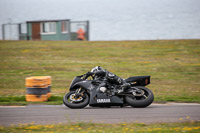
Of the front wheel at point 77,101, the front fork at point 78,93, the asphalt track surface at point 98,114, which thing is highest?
the front fork at point 78,93

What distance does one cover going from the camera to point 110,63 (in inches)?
753

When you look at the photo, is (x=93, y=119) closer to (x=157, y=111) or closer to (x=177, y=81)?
(x=157, y=111)

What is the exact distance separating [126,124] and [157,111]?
5.64 feet

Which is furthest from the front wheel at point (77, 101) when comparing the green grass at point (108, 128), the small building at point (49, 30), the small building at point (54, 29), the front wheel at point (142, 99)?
the small building at point (49, 30)

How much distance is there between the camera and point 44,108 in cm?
939

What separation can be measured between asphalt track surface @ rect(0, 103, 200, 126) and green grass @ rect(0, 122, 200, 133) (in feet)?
1.41

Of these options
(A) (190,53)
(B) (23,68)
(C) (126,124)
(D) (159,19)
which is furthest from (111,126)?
(D) (159,19)

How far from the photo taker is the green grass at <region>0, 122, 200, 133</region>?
648 centimetres

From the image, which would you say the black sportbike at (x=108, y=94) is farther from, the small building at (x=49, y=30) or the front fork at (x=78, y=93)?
the small building at (x=49, y=30)

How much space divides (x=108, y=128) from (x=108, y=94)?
7.65 ft

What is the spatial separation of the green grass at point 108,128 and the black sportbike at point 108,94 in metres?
1.85

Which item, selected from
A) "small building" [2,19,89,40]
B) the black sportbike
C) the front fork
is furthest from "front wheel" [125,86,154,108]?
"small building" [2,19,89,40]

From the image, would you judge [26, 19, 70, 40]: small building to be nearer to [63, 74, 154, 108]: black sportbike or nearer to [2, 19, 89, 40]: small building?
[2, 19, 89, 40]: small building

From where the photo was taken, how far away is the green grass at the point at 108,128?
6482 millimetres
